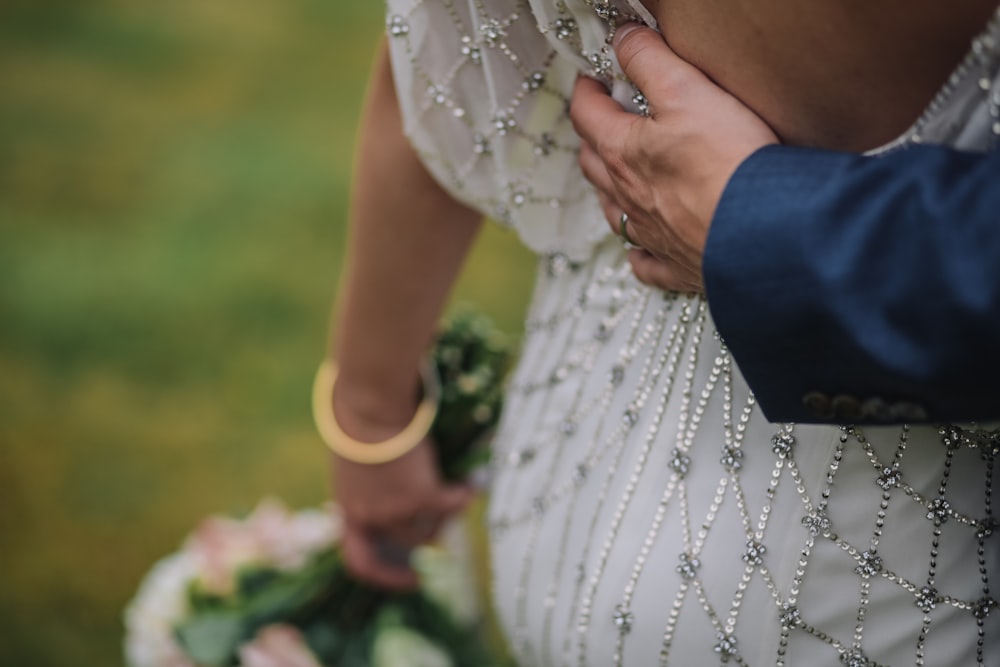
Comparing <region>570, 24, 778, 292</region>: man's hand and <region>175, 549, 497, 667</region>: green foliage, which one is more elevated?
<region>570, 24, 778, 292</region>: man's hand

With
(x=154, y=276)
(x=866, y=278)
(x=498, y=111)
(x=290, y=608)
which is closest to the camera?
(x=866, y=278)

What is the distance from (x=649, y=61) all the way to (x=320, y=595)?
42.5 inches

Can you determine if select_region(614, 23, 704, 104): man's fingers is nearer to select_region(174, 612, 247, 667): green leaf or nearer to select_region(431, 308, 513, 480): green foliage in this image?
select_region(431, 308, 513, 480): green foliage

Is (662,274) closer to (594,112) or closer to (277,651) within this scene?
(594,112)

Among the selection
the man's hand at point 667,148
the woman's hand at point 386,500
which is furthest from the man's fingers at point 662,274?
the woman's hand at point 386,500

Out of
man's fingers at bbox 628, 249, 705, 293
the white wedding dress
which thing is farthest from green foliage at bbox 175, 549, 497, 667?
man's fingers at bbox 628, 249, 705, 293

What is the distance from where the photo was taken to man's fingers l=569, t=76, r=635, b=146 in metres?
0.86

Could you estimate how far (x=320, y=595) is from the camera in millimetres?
1617

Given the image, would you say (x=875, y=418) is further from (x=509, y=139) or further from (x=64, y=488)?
(x=64, y=488)

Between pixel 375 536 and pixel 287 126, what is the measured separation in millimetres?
2970

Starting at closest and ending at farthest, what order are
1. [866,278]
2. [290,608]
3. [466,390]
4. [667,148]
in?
[866,278]
[667,148]
[466,390]
[290,608]

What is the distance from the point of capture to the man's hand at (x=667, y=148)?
746 millimetres

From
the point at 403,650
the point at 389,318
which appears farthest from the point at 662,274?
the point at 403,650

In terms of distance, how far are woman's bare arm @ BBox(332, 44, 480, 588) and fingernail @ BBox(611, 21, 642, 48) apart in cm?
33
